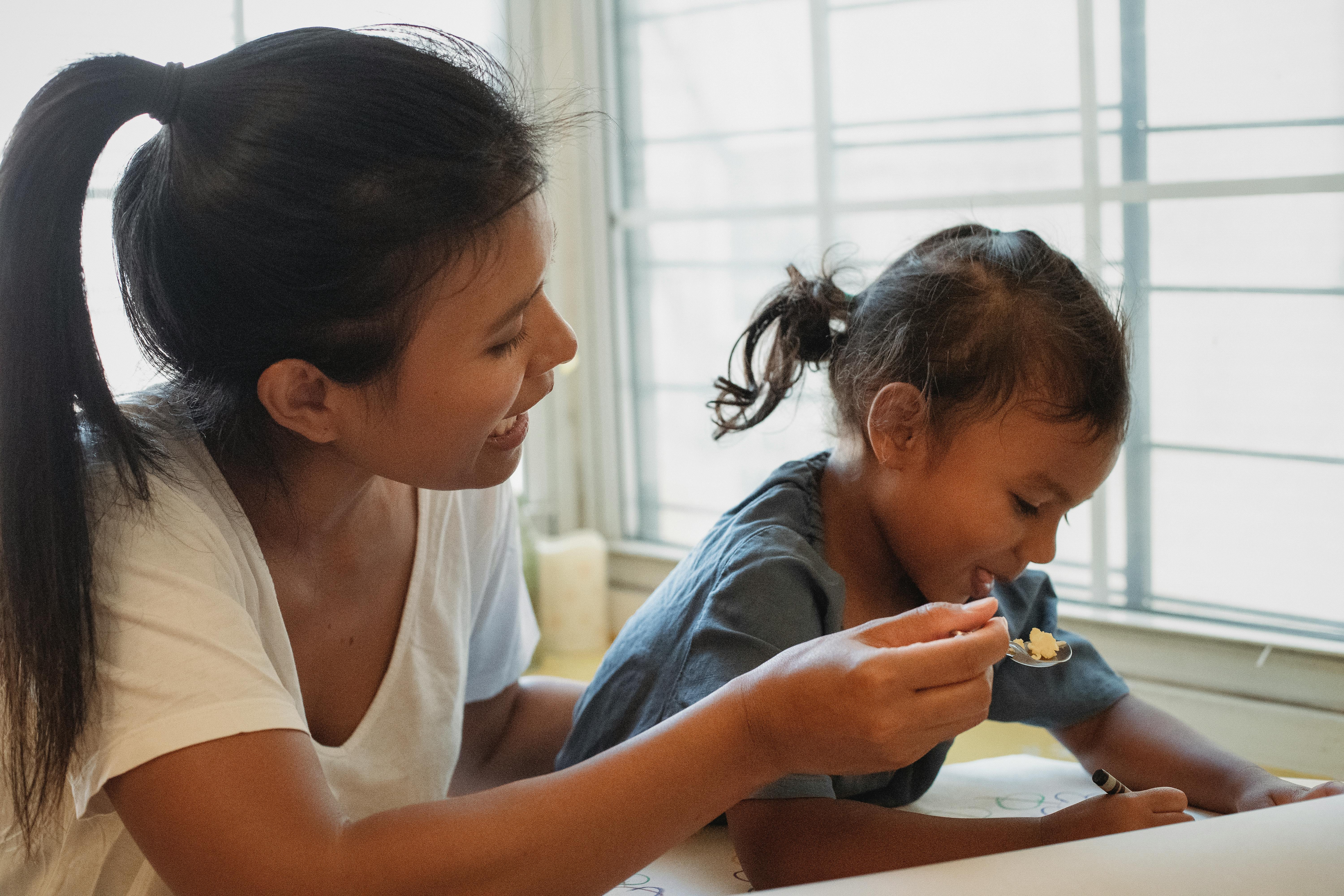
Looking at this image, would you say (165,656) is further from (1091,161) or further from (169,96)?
(1091,161)

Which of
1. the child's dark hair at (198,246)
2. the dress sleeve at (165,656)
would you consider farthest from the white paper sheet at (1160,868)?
the child's dark hair at (198,246)

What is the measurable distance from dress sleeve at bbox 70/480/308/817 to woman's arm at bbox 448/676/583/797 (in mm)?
397

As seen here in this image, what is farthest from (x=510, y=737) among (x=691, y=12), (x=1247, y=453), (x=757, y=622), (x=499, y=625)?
(x=691, y=12)

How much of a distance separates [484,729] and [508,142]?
0.56 meters

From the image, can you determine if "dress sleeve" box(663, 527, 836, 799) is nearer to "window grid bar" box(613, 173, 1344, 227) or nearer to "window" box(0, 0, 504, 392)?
"window" box(0, 0, 504, 392)

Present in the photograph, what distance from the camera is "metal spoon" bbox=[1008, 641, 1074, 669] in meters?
0.82

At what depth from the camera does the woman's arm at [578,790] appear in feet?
1.94

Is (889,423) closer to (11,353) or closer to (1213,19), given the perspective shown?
(11,353)

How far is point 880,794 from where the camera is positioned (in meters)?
0.90

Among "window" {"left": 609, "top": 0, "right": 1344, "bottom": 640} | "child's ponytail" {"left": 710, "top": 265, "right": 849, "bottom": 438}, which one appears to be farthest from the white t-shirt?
"window" {"left": 609, "top": 0, "right": 1344, "bottom": 640}

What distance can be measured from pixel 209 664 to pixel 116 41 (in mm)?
1203

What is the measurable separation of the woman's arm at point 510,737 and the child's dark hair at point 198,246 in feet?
1.39

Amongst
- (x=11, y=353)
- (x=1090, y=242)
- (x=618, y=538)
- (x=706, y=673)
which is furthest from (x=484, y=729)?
(x=618, y=538)

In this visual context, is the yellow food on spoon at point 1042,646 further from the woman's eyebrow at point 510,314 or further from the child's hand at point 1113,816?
the woman's eyebrow at point 510,314
